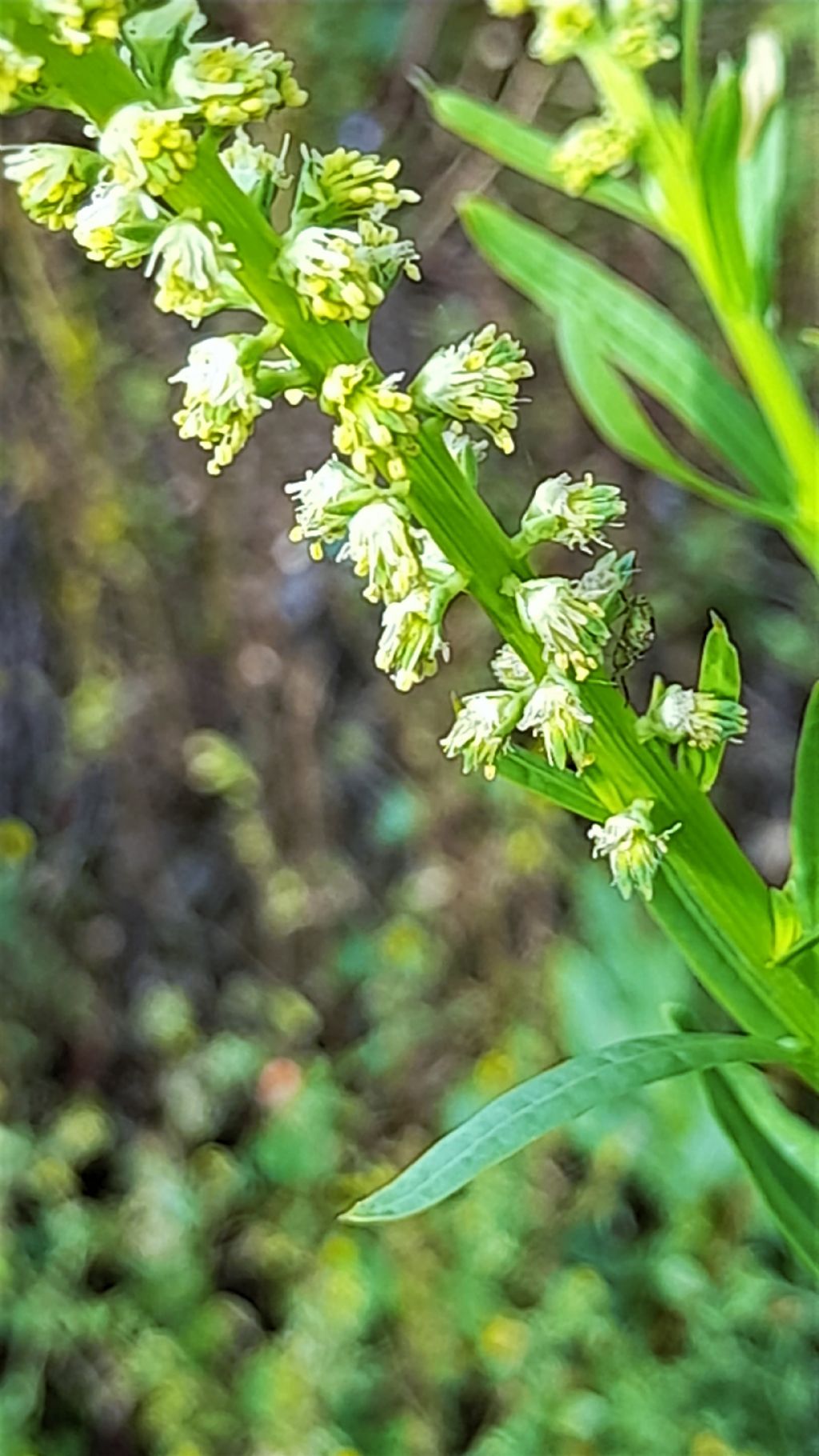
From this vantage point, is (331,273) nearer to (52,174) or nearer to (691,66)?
(52,174)

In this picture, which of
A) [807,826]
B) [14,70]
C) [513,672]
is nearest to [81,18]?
[14,70]

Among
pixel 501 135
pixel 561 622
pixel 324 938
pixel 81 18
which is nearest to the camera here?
pixel 81 18

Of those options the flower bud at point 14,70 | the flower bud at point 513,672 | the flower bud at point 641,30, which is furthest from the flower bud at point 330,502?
the flower bud at point 641,30

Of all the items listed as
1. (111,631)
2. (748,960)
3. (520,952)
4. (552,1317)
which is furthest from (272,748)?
(748,960)

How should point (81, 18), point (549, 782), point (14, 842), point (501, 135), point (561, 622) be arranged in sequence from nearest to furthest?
point (81, 18), point (561, 622), point (549, 782), point (501, 135), point (14, 842)

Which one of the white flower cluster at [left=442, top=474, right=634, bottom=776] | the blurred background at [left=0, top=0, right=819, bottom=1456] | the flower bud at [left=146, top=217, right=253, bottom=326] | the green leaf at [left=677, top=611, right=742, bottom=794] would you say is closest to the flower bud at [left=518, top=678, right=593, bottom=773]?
the white flower cluster at [left=442, top=474, right=634, bottom=776]

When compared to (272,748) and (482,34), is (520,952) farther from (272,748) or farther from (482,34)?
(482,34)
